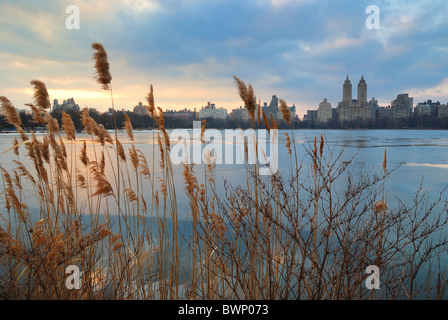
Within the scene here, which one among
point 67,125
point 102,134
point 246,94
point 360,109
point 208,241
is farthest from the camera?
point 360,109

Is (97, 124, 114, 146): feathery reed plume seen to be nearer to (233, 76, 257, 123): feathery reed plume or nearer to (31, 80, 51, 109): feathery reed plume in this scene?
(31, 80, 51, 109): feathery reed plume

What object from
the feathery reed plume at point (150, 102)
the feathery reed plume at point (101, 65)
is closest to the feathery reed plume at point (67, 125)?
the feathery reed plume at point (101, 65)

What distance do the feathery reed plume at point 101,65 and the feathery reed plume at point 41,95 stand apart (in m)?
0.65

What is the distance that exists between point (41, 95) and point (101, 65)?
0.79 m

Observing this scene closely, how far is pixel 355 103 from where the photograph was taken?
49.1m

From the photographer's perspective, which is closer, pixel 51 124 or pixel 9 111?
pixel 9 111

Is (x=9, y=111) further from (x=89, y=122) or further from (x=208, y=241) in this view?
(x=208, y=241)

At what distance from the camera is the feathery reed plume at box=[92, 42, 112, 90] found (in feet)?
9.62

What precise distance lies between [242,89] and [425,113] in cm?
6976

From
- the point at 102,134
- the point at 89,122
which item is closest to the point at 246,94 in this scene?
the point at 102,134

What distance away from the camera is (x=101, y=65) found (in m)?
2.98

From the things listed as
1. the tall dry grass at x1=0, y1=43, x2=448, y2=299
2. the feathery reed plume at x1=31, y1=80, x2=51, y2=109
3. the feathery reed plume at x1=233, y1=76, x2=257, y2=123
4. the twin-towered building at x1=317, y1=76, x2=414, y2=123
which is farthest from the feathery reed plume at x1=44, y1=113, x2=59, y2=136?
the twin-towered building at x1=317, y1=76, x2=414, y2=123

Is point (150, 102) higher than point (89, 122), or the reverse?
point (150, 102)
